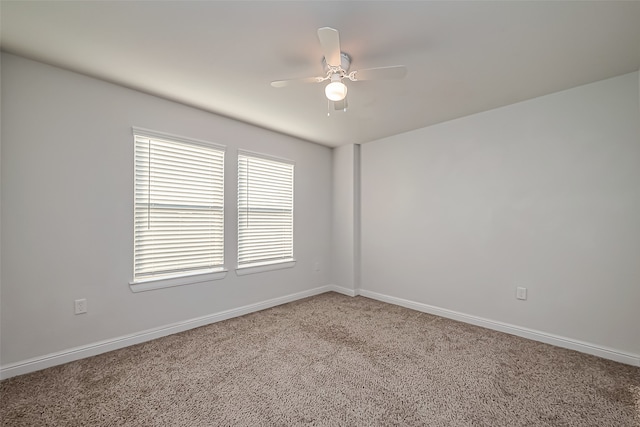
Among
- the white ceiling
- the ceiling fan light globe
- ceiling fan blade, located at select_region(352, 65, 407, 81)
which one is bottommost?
the ceiling fan light globe

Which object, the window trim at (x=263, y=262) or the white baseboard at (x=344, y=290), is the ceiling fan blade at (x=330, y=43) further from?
the white baseboard at (x=344, y=290)

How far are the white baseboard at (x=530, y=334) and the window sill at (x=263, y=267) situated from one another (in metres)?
1.54

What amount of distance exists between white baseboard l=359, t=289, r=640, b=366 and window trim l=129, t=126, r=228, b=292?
2.45 metres

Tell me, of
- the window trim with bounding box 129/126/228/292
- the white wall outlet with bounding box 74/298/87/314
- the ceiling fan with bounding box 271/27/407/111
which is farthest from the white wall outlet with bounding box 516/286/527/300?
the white wall outlet with bounding box 74/298/87/314

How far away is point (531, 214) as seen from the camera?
2.87 m

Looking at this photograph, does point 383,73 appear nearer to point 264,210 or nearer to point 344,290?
point 264,210

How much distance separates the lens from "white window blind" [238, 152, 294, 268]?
359 centimetres

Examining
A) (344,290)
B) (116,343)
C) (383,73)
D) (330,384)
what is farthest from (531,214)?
(116,343)

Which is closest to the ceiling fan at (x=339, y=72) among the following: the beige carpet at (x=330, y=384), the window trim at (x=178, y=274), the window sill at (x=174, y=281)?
the window trim at (x=178, y=274)

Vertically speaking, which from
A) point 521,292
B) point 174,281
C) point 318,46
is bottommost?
point 521,292

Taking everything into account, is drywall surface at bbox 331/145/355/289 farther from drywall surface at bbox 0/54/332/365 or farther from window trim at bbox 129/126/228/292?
drywall surface at bbox 0/54/332/365

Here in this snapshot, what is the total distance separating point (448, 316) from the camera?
3.45 metres

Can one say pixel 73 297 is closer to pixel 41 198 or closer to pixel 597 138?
pixel 41 198

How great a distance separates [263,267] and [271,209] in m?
0.80
